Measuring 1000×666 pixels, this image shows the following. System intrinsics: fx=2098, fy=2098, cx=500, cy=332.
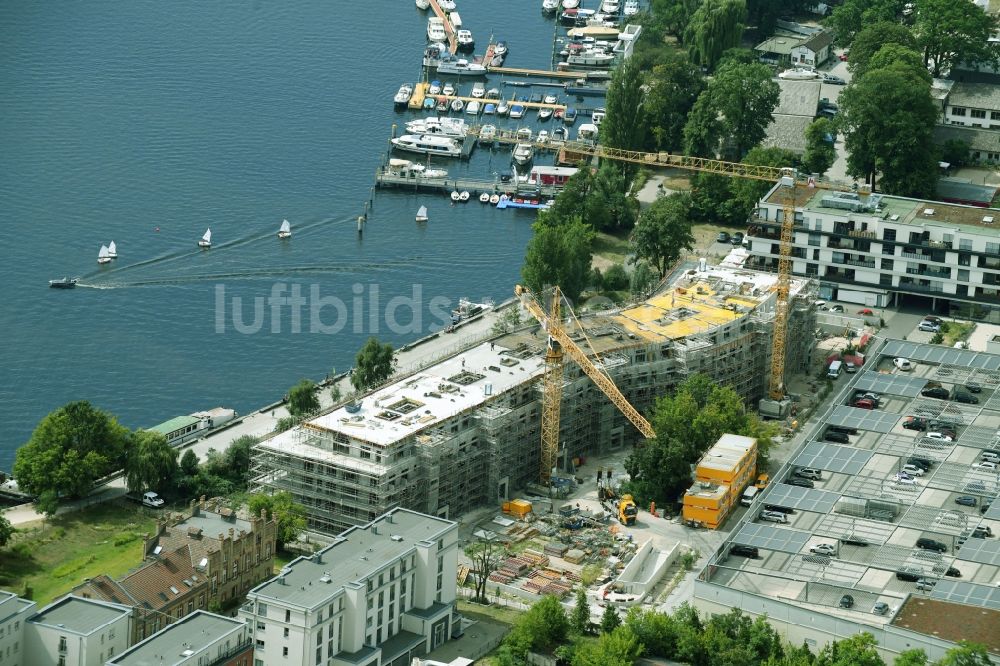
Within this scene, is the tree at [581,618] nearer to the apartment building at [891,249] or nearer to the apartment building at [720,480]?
the apartment building at [720,480]

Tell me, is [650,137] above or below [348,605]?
above

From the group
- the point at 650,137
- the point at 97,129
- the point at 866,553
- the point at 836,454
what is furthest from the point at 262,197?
the point at 866,553

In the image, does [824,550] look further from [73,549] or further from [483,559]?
[73,549]

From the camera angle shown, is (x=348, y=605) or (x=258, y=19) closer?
(x=348, y=605)

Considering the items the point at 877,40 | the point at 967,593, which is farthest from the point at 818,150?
the point at 967,593

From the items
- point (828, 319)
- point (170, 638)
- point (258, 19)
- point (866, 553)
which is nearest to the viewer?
point (170, 638)

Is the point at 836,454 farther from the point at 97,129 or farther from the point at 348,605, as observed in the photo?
the point at 97,129
